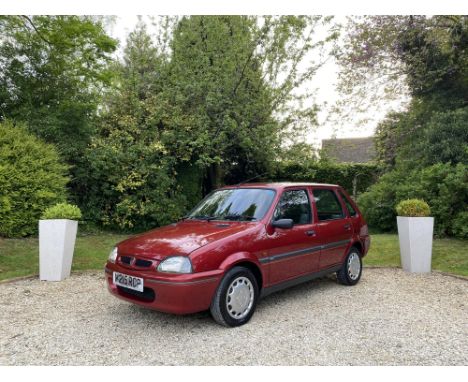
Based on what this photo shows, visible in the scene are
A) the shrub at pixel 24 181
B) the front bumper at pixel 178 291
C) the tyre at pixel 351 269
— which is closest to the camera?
the front bumper at pixel 178 291

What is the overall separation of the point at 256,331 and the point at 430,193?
823 centimetres

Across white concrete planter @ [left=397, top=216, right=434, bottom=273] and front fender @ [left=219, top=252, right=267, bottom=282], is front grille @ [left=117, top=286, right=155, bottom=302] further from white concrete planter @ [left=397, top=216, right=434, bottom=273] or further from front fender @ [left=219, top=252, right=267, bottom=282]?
white concrete planter @ [left=397, top=216, right=434, bottom=273]

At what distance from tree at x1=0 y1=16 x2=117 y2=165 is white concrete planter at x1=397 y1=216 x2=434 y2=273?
828 cm

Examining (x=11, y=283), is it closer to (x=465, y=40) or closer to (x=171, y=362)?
(x=171, y=362)

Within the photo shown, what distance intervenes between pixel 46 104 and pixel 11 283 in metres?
6.36

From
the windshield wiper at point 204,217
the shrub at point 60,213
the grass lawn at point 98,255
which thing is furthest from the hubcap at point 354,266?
the shrub at point 60,213

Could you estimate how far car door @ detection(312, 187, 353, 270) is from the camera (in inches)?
212

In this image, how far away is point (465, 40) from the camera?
35.0 ft

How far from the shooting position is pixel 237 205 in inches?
198

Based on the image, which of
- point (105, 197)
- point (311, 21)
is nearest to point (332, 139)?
point (311, 21)

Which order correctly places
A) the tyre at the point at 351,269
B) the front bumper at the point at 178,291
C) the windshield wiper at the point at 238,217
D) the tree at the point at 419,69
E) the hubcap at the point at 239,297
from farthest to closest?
the tree at the point at 419,69
the tyre at the point at 351,269
the windshield wiper at the point at 238,217
the hubcap at the point at 239,297
the front bumper at the point at 178,291

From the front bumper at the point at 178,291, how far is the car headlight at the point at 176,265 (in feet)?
0.21

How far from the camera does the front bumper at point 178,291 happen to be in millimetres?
3723

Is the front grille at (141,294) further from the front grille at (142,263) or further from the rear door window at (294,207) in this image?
the rear door window at (294,207)
